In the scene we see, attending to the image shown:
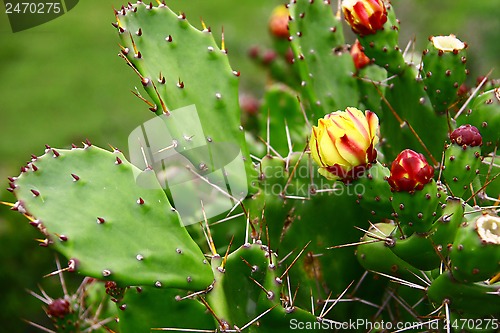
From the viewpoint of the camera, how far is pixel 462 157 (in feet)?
3.50

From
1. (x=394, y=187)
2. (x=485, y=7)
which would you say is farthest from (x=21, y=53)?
(x=394, y=187)

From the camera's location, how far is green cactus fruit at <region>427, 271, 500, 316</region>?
3.33ft

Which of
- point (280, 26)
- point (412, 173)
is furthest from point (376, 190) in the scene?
point (280, 26)

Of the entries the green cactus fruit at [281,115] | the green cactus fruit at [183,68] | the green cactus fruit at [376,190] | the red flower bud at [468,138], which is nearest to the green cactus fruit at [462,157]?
the red flower bud at [468,138]

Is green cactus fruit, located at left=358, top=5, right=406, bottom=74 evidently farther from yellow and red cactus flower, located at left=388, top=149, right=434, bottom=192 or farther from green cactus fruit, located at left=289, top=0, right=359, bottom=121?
yellow and red cactus flower, located at left=388, top=149, right=434, bottom=192

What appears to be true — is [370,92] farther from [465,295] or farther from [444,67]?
[465,295]

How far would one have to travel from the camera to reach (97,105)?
6.06 metres

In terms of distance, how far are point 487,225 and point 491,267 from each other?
2.5 inches

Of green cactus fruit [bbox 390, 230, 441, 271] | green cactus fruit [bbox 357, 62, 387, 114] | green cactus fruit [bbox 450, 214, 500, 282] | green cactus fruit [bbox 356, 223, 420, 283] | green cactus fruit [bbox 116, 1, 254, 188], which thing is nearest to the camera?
green cactus fruit [bbox 450, 214, 500, 282]

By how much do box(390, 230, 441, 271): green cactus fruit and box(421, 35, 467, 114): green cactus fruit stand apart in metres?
0.36

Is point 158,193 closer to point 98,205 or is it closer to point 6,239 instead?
point 98,205

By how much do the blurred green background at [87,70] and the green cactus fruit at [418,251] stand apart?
237cm

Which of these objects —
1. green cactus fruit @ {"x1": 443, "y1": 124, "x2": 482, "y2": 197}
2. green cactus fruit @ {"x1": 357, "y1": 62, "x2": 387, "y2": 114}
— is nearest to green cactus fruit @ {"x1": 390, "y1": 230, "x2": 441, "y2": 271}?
green cactus fruit @ {"x1": 443, "y1": 124, "x2": 482, "y2": 197}

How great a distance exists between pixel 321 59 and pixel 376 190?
1.73ft
